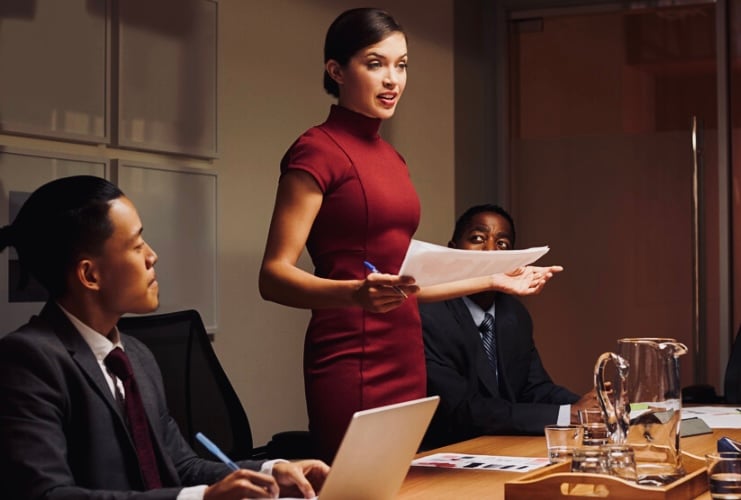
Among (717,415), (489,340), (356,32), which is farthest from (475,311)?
(356,32)

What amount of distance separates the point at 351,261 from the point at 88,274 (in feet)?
1.99

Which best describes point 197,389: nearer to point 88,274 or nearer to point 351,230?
point 351,230

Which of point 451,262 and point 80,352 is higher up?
point 451,262

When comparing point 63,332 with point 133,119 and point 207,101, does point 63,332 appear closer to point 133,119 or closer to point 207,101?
point 133,119

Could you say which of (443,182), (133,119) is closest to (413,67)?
(443,182)

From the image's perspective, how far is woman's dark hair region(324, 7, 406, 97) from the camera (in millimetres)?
2303

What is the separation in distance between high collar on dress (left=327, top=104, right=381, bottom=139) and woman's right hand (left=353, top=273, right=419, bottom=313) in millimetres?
420

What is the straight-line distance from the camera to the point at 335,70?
2.35 metres

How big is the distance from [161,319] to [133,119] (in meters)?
0.77

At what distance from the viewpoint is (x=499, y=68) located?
6.09 meters

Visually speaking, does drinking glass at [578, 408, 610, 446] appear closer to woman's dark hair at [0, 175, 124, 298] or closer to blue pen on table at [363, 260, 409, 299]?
blue pen on table at [363, 260, 409, 299]

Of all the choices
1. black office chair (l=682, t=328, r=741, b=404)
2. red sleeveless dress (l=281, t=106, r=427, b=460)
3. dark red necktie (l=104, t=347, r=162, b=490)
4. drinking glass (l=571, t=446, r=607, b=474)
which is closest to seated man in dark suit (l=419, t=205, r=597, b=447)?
red sleeveless dress (l=281, t=106, r=427, b=460)

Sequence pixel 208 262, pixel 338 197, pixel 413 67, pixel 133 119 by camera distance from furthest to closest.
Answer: pixel 413 67 < pixel 208 262 < pixel 133 119 < pixel 338 197

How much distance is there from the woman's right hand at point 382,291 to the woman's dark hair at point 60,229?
1.57 feet
